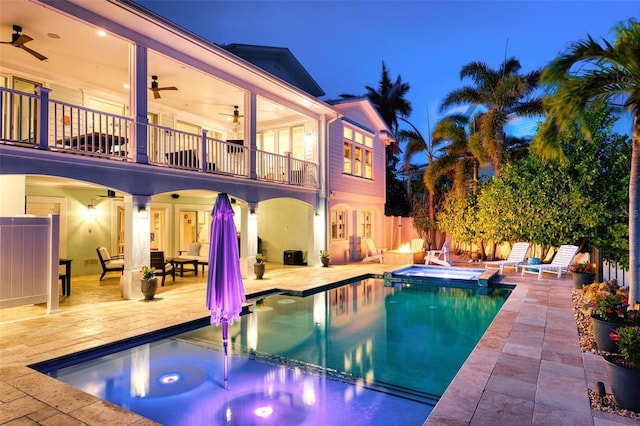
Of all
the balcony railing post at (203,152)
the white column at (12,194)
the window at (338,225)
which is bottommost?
the window at (338,225)

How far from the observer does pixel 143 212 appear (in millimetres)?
8781

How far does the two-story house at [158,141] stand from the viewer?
25.7ft

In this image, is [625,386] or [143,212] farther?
[143,212]

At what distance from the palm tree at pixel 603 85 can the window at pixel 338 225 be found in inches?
411

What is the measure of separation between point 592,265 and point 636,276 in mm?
5478

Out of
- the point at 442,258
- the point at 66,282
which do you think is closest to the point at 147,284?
the point at 66,282

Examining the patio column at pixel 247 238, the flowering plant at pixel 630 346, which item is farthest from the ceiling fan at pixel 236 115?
the flowering plant at pixel 630 346

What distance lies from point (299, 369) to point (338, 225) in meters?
11.3

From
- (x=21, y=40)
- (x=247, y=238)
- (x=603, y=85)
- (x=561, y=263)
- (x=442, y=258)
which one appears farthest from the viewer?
(x=442, y=258)

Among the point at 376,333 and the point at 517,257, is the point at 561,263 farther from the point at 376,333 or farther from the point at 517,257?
the point at 376,333

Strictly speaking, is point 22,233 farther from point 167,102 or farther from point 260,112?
point 260,112

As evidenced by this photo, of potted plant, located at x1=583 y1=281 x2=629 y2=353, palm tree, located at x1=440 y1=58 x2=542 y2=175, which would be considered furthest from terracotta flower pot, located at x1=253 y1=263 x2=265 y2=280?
palm tree, located at x1=440 y1=58 x2=542 y2=175

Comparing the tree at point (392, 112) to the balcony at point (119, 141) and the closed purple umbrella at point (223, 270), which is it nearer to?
the balcony at point (119, 141)

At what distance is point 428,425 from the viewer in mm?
3387
